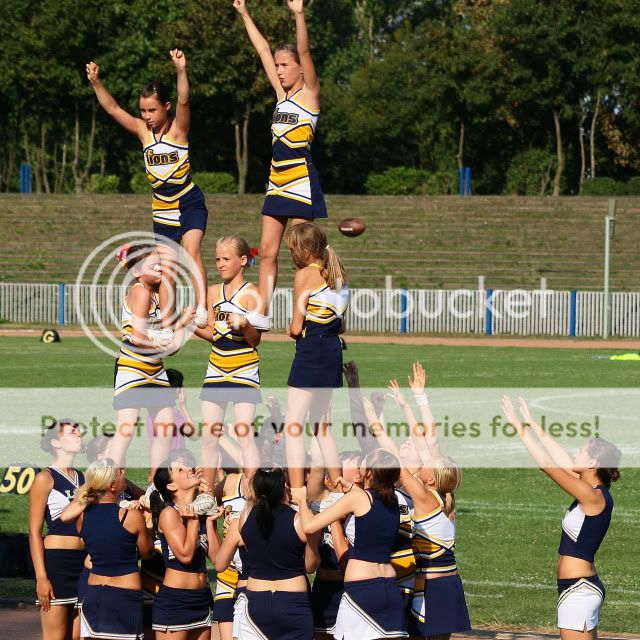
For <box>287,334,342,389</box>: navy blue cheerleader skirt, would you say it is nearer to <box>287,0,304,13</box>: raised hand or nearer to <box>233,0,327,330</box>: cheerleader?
<box>233,0,327,330</box>: cheerleader

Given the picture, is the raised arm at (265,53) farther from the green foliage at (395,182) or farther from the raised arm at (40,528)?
the green foliage at (395,182)

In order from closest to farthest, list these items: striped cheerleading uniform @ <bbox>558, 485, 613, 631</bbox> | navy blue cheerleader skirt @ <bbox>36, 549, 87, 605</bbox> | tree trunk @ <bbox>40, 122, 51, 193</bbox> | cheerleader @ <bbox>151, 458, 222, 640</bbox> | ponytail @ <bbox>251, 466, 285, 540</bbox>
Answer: ponytail @ <bbox>251, 466, 285, 540</bbox>
cheerleader @ <bbox>151, 458, 222, 640</bbox>
striped cheerleading uniform @ <bbox>558, 485, 613, 631</bbox>
navy blue cheerleader skirt @ <bbox>36, 549, 87, 605</bbox>
tree trunk @ <bbox>40, 122, 51, 193</bbox>

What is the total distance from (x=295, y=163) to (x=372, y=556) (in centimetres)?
373

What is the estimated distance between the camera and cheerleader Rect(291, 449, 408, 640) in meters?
7.53

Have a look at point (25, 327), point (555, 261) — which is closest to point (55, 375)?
point (25, 327)

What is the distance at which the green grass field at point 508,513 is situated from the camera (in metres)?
11.6

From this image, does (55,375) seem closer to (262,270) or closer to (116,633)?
(262,270)

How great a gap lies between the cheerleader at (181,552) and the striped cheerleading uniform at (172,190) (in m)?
3.09

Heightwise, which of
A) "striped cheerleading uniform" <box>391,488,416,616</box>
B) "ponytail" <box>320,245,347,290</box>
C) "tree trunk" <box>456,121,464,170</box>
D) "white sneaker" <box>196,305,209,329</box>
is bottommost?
"striped cheerleading uniform" <box>391,488,416,616</box>

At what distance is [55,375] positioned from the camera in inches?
1131

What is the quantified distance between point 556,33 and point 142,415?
4414cm

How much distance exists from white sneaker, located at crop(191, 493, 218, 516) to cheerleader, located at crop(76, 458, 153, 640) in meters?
0.47

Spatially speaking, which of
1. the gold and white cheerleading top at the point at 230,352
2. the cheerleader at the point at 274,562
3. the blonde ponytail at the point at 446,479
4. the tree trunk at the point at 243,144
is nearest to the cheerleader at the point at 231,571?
A: the cheerleader at the point at 274,562

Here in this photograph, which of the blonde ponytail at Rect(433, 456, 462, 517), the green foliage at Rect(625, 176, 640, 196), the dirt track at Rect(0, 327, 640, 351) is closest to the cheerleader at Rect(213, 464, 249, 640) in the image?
the blonde ponytail at Rect(433, 456, 462, 517)
